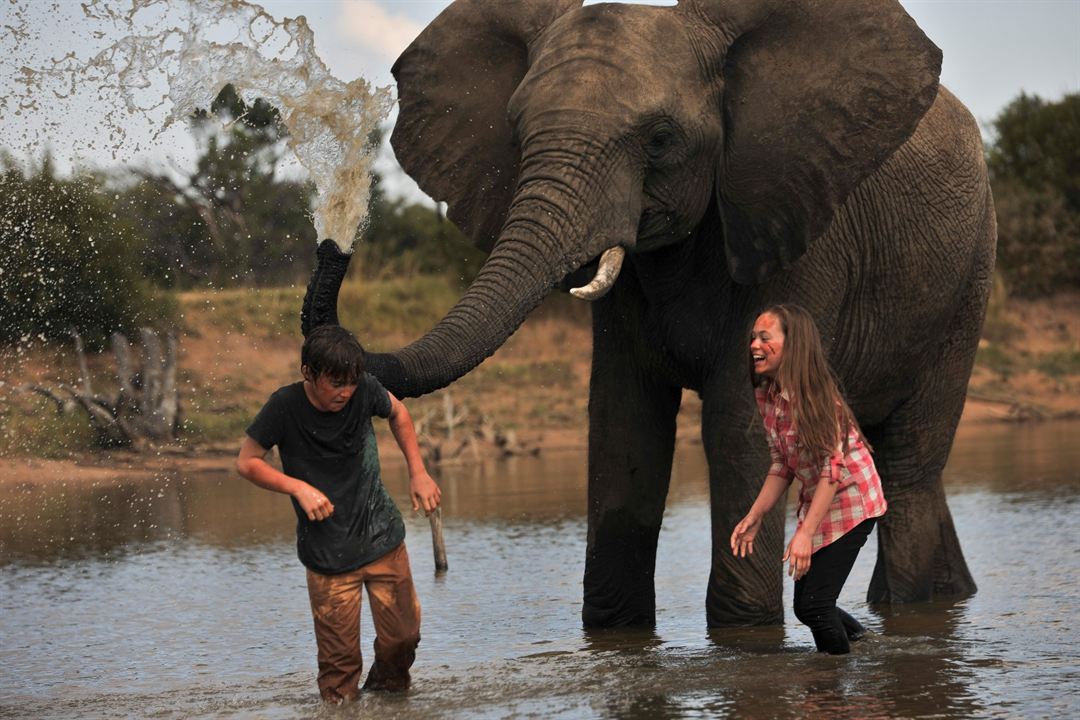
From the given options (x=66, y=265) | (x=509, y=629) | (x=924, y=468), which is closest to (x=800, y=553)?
(x=509, y=629)

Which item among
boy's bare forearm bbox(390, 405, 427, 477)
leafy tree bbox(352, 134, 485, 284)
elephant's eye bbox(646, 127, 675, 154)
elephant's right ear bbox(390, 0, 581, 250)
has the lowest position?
boy's bare forearm bbox(390, 405, 427, 477)

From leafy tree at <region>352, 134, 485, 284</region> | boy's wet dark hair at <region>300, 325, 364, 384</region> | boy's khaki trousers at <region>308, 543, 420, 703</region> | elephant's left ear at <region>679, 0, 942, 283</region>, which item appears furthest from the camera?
leafy tree at <region>352, 134, 485, 284</region>

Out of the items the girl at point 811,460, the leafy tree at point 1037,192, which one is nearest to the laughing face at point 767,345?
the girl at point 811,460

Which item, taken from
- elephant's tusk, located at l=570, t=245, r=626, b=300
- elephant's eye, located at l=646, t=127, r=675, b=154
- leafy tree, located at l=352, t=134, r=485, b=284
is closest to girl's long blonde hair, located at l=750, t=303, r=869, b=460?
elephant's tusk, located at l=570, t=245, r=626, b=300

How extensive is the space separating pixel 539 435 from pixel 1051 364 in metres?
9.23

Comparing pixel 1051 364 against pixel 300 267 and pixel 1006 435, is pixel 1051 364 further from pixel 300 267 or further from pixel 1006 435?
pixel 300 267

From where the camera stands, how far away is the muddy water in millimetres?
6219

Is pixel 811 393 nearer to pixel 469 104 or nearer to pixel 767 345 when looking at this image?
pixel 767 345

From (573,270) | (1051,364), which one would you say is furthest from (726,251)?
(1051,364)

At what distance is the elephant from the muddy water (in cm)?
75

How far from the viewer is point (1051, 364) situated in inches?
1059

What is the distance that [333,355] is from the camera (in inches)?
229

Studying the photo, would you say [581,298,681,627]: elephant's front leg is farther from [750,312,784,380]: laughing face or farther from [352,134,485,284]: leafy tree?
[352,134,485,284]: leafy tree

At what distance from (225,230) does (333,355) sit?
85.8 feet
